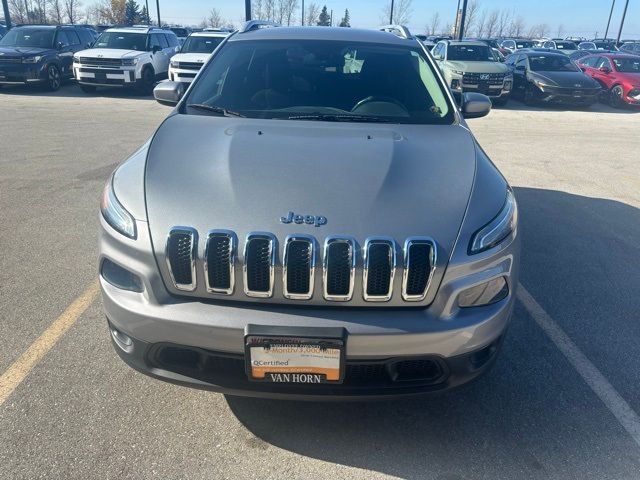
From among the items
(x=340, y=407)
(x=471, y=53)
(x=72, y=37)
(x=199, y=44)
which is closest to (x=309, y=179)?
(x=340, y=407)

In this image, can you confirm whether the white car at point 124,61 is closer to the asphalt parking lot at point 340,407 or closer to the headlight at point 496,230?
the asphalt parking lot at point 340,407

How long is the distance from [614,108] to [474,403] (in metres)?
17.2

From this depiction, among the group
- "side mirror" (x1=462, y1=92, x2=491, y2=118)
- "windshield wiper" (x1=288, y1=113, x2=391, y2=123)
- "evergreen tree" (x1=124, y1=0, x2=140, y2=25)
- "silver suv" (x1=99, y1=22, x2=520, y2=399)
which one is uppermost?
"windshield wiper" (x1=288, y1=113, x2=391, y2=123)

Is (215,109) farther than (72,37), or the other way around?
(72,37)

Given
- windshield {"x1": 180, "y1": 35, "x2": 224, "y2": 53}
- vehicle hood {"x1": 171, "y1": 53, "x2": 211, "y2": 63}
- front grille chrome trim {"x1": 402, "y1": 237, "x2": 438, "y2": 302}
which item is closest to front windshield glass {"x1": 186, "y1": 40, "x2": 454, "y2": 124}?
front grille chrome trim {"x1": 402, "y1": 237, "x2": 438, "y2": 302}

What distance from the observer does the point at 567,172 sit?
25.8 feet

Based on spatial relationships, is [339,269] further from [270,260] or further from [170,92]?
[170,92]

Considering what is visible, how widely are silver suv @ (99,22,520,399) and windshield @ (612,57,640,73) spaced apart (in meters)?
17.8

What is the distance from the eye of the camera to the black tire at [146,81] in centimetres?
1553

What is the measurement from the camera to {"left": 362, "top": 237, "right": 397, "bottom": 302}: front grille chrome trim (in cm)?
216

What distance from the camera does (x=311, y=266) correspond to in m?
2.16

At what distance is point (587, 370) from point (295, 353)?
76.1 inches

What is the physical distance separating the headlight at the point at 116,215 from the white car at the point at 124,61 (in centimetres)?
1387

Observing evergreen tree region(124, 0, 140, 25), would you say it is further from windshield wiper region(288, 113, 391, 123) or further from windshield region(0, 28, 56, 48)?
windshield wiper region(288, 113, 391, 123)
